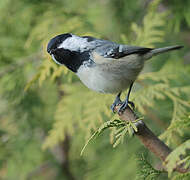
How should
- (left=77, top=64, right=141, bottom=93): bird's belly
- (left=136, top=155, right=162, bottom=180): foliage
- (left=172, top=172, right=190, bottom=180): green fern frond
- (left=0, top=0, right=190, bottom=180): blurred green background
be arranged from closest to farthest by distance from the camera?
(left=172, top=172, right=190, bottom=180): green fern frond < (left=136, top=155, right=162, bottom=180): foliage < (left=77, top=64, right=141, bottom=93): bird's belly < (left=0, top=0, right=190, bottom=180): blurred green background

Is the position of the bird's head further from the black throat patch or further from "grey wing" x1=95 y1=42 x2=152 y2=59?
"grey wing" x1=95 y1=42 x2=152 y2=59

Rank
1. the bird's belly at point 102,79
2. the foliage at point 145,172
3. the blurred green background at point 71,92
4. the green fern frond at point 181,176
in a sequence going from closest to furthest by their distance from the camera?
the green fern frond at point 181,176
the foliage at point 145,172
the bird's belly at point 102,79
the blurred green background at point 71,92

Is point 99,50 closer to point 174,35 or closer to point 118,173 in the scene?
point 118,173

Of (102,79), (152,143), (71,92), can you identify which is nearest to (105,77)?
(102,79)

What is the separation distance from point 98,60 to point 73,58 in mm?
172

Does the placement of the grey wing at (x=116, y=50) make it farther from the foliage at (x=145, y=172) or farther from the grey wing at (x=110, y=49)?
the foliage at (x=145, y=172)

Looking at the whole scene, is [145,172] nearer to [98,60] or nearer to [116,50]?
[98,60]

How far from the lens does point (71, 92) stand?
3129 mm

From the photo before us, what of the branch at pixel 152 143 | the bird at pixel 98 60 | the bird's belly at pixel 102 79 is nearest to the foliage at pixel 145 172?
the branch at pixel 152 143

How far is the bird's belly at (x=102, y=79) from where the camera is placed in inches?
86.7

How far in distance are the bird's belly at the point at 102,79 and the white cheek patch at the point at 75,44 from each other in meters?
0.15

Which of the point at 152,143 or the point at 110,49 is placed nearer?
the point at 152,143

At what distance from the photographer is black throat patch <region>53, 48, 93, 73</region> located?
2.25 metres

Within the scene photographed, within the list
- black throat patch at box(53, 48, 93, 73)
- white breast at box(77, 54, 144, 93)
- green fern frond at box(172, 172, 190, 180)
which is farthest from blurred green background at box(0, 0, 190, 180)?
green fern frond at box(172, 172, 190, 180)
